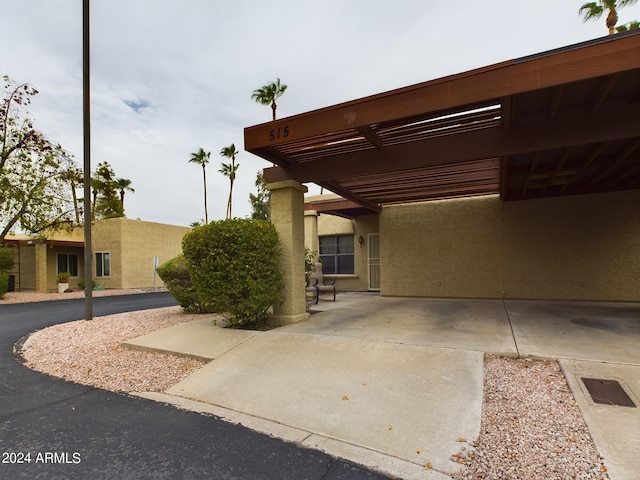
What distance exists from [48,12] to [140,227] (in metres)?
12.9

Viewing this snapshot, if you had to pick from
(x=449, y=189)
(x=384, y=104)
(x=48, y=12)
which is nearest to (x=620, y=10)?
(x=449, y=189)

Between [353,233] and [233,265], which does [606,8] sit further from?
[233,265]

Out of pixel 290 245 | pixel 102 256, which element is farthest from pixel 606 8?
pixel 102 256

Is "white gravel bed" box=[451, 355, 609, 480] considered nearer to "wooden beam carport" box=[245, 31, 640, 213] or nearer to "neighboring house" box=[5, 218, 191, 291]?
"wooden beam carport" box=[245, 31, 640, 213]

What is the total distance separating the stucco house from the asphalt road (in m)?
3.25

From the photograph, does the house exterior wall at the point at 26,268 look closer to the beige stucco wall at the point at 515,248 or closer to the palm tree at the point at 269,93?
the palm tree at the point at 269,93

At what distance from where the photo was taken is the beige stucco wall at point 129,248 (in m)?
18.7

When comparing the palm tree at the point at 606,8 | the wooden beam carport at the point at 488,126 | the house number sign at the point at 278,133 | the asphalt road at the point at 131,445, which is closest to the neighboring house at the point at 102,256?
the house number sign at the point at 278,133

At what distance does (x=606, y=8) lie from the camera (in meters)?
14.8

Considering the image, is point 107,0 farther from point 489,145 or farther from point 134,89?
point 489,145

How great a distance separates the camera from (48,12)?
8.06 m

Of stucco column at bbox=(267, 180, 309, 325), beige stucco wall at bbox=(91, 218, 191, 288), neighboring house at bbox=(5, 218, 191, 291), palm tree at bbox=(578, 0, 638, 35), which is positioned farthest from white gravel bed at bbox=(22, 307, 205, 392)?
palm tree at bbox=(578, 0, 638, 35)

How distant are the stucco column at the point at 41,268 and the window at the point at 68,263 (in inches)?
45.2

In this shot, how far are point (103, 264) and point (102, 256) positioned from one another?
45 centimetres
